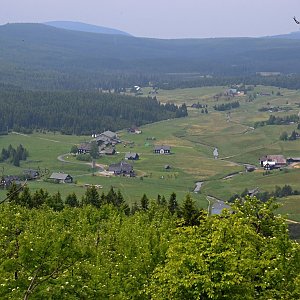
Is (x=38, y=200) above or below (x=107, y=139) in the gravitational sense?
above

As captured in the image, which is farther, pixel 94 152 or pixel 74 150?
pixel 74 150

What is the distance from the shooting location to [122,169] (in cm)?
12338

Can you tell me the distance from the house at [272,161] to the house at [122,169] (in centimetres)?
3273

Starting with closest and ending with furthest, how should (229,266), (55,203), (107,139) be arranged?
(229,266) → (55,203) → (107,139)

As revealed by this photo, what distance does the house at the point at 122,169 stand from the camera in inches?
4833

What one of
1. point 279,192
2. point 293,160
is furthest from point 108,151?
point 279,192

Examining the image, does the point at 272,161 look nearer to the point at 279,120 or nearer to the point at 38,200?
the point at 279,120

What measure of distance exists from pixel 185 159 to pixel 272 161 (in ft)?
72.2

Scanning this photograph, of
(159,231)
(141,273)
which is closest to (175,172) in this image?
(159,231)

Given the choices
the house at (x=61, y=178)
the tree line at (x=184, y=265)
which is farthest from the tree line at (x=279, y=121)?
the tree line at (x=184, y=265)

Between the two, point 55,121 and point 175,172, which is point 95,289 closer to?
point 175,172

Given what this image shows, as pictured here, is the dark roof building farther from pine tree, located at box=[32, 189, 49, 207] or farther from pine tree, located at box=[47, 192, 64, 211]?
pine tree, located at box=[32, 189, 49, 207]

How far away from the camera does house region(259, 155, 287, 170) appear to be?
130 m

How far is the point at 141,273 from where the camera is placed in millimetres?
29219
